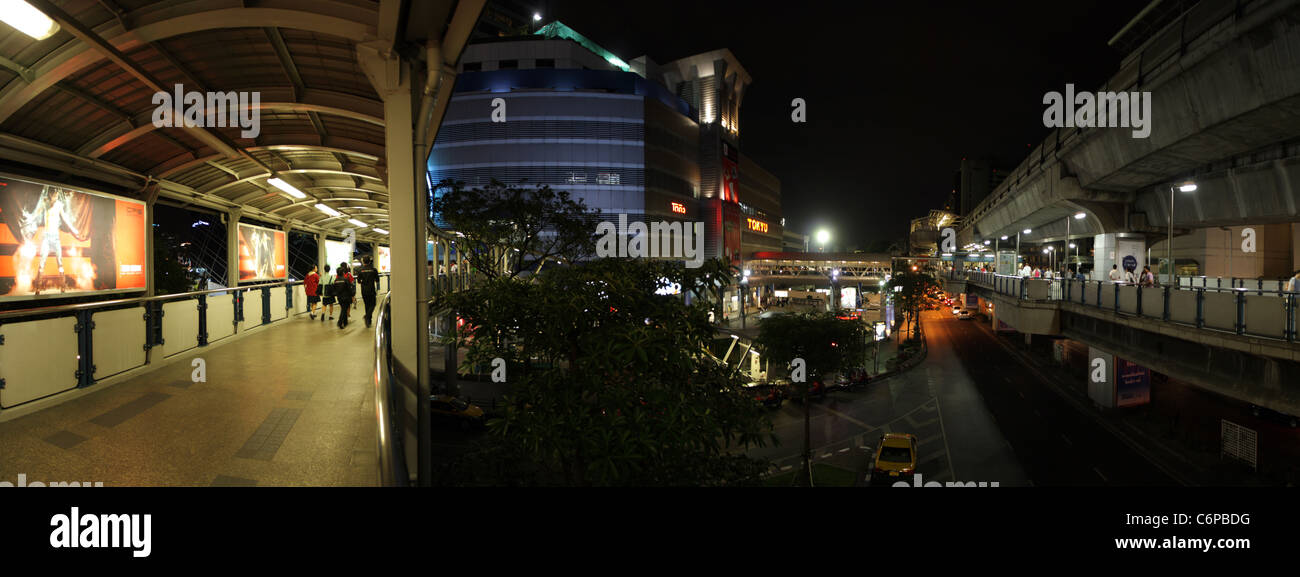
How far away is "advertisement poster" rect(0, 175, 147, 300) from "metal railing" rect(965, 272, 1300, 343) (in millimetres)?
17646

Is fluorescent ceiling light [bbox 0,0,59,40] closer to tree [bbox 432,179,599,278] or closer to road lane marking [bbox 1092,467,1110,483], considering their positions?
tree [bbox 432,179,599,278]

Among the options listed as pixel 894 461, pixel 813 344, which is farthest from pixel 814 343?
pixel 894 461

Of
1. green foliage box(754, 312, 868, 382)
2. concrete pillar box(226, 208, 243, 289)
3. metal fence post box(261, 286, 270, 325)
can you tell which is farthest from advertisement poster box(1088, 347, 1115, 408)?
concrete pillar box(226, 208, 243, 289)

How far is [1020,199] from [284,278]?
31.9m

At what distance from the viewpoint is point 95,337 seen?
636 centimetres

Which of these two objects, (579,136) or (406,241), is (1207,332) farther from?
(579,136)

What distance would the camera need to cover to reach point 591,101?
42438 millimetres

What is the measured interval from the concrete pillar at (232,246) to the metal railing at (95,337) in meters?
1.15

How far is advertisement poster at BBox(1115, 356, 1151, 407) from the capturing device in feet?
72.0

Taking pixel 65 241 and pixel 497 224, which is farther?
pixel 497 224

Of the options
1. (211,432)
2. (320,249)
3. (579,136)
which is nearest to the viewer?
(211,432)

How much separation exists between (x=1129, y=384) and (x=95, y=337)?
32.5 m

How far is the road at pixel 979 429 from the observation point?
16.4 m
